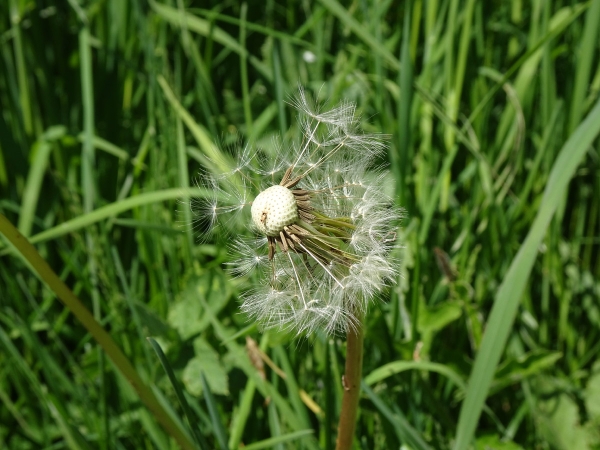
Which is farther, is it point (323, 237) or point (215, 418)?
point (215, 418)

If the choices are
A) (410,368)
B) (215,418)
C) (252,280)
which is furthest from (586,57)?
(215,418)

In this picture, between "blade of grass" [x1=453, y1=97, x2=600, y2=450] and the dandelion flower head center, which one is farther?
"blade of grass" [x1=453, y1=97, x2=600, y2=450]

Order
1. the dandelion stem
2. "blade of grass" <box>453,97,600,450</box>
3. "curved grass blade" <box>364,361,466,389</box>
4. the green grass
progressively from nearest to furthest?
the dandelion stem
"blade of grass" <box>453,97,600,450</box>
"curved grass blade" <box>364,361,466,389</box>
the green grass

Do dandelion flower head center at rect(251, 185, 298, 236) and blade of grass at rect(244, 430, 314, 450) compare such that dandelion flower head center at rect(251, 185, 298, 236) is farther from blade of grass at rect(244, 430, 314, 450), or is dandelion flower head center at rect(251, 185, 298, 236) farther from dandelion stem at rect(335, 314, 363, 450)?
blade of grass at rect(244, 430, 314, 450)

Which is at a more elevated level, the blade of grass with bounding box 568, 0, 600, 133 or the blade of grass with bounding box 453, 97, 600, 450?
the blade of grass with bounding box 568, 0, 600, 133

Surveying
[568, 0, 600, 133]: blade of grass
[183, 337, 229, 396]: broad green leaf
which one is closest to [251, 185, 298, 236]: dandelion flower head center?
[183, 337, 229, 396]: broad green leaf

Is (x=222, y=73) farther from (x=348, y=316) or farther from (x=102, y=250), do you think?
(x=348, y=316)

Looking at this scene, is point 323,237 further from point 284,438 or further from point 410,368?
point 410,368
